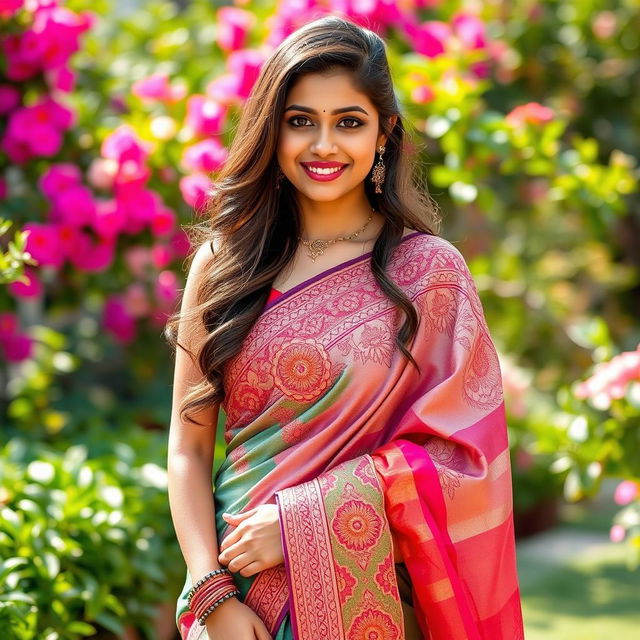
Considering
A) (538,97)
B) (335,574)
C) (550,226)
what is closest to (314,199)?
(335,574)

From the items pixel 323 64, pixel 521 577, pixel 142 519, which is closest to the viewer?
pixel 323 64

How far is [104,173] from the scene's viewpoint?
4367mm

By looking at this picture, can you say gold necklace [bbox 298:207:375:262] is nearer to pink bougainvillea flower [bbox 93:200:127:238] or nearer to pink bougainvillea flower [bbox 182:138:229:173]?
pink bougainvillea flower [bbox 182:138:229:173]

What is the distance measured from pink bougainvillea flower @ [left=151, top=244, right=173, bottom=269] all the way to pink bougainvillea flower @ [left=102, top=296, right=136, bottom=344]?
1.05ft

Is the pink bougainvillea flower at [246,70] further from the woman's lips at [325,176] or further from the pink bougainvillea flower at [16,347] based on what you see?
the woman's lips at [325,176]

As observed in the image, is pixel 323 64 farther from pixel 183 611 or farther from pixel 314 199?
pixel 183 611

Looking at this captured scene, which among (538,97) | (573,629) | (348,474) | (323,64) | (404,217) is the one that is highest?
(538,97)

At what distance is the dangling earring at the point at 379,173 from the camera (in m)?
2.29

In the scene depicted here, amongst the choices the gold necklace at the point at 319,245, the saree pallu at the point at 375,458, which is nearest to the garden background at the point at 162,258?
the gold necklace at the point at 319,245

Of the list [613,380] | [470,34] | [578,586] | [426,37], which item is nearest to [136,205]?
[426,37]

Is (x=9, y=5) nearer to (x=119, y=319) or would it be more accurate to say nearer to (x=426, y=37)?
(x=119, y=319)

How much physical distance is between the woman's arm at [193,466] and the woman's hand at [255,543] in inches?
2.7

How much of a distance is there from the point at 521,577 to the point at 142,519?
226cm

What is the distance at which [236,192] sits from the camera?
2.32m
